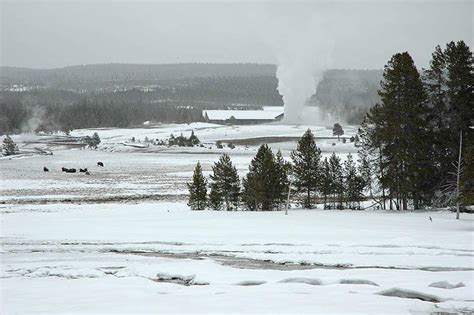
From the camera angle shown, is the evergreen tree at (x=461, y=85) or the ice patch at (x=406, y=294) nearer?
the ice patch at (x=406, y=294)

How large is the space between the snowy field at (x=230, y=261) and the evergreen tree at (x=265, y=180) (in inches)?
141

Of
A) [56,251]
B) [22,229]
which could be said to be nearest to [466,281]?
[56,251]

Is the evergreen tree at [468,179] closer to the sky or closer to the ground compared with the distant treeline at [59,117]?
closer to the ground

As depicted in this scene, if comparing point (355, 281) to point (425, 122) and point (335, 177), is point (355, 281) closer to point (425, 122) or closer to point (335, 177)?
point (425, 122)

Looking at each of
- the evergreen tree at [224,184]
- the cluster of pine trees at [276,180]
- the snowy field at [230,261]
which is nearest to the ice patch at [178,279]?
the snowy field at [230,261]

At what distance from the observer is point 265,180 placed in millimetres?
36156

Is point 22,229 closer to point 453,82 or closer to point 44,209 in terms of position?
point 44,209

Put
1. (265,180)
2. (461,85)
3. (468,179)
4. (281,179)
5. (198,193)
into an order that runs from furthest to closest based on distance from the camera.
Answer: (198,193) < (281,179) < (265,180) < (461,85) < (468,179)

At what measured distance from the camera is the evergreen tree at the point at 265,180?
1419 inches

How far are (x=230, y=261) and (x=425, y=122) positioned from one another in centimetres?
1876

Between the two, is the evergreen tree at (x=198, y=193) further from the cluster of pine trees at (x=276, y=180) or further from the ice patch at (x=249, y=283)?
the ice patch at (x=249, y=283)

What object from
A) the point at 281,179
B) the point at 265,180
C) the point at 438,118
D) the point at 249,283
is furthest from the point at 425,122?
the point at 249,283

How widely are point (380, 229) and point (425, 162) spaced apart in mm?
8530

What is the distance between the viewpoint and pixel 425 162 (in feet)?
106
